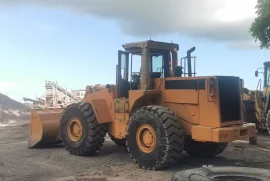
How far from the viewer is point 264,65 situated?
15.6m

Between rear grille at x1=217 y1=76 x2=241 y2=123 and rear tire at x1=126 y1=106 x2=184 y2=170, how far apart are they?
41.0 inches

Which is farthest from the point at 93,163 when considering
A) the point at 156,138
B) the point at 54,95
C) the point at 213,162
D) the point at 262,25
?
the point at 54,95

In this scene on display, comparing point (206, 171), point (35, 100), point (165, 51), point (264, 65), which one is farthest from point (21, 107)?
point (206, 171)

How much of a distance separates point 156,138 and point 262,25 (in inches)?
652

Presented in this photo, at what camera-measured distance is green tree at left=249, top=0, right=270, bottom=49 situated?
850 inches

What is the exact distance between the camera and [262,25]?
22.1m

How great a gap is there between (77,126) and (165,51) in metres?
3.11

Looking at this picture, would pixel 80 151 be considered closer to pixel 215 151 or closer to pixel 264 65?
pixel 215 151

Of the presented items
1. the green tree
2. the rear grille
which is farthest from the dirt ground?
the green tree

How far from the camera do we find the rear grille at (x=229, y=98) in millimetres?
8047

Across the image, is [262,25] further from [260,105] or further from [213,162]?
[213,162]

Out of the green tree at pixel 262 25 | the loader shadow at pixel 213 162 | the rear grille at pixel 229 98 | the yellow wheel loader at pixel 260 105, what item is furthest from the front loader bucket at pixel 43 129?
the green tree at pixel 262 25

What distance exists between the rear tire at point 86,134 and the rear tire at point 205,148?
2274 millimetres

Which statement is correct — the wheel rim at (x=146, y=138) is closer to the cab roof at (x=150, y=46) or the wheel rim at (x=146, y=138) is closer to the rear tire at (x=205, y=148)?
the rear tire at (x=205, y=148)
